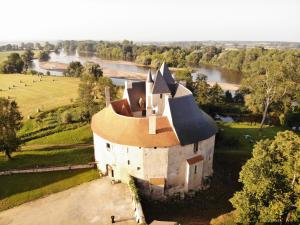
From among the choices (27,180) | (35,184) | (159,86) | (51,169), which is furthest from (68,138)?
(159,86)

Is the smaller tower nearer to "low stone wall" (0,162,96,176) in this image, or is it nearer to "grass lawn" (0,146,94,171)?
"grass lawn" (0,146,94,171)

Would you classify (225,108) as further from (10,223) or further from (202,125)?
(10,223)

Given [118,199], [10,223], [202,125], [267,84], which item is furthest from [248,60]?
[10,223]

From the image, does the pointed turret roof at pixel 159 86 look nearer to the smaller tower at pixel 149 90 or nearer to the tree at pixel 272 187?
the smaller tower at pixel 149 90

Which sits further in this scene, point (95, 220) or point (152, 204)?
point (152, 204)

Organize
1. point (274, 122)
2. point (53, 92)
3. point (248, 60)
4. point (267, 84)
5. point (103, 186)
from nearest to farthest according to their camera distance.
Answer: point (103, 186), point (267, 84), point (274, 122), point (53, 92), point (248, 60)
